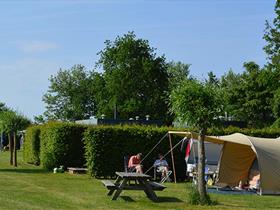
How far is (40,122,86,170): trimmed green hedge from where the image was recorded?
2455 centimetres

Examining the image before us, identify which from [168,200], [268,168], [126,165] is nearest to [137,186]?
[168,200]

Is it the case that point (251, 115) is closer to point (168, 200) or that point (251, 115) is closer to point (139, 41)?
point (139, 41)

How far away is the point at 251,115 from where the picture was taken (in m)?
52.9

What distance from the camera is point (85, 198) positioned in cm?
1467

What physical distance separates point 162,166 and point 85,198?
773 cm

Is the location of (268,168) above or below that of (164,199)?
above

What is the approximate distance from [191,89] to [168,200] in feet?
9.78

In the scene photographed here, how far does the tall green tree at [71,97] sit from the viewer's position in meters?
78.2

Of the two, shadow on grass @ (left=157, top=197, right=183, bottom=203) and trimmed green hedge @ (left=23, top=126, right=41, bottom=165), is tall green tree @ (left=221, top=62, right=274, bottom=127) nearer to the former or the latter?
trimmed green hedge @ (left=23, top=126, right=41, bottom=165)

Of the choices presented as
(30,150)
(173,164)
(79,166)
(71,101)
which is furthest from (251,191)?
(71,101)

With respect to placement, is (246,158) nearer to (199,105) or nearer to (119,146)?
(119,146)

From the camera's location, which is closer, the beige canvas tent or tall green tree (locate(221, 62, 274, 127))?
the beige canvas tent

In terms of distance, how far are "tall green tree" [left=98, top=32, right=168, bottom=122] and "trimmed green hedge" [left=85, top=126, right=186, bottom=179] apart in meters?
32.1

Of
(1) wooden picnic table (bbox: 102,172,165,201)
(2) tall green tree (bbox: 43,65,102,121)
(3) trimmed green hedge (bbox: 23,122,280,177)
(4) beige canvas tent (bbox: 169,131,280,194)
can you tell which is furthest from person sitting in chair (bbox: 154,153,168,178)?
(2) tall green tree (bbox: 43,65,102,121)
